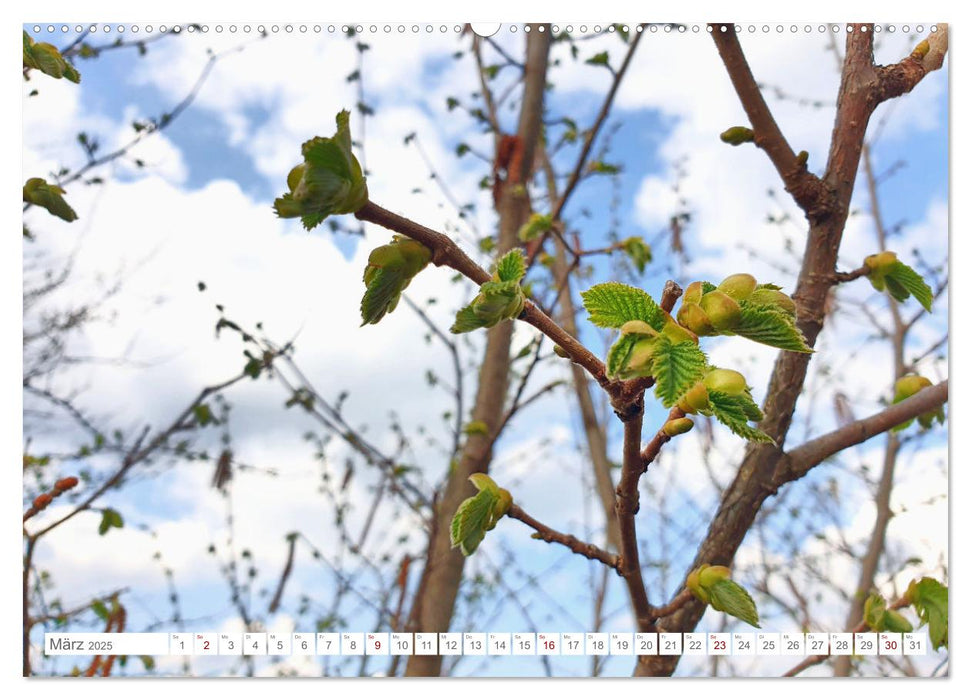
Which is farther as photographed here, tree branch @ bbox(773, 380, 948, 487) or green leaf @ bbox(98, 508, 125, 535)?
green leaf @ bbox(98, 508, 125, 535)

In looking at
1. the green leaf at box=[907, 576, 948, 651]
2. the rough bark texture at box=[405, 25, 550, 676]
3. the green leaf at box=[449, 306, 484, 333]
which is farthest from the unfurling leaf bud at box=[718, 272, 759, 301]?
the rough bark texture at box=[405, 25, 550, 676]

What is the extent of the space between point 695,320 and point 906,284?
0.38 meters

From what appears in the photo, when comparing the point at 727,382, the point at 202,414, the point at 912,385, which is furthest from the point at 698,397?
the point at 202,414

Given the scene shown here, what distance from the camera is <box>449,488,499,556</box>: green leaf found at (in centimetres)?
46

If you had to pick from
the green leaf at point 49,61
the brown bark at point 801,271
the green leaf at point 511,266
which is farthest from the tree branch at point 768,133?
the green leaf at point 49,61

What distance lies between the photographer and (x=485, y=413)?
1246mm

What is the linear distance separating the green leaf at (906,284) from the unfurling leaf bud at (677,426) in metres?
0.33

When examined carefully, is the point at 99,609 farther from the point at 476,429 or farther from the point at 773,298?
the point at 773,298

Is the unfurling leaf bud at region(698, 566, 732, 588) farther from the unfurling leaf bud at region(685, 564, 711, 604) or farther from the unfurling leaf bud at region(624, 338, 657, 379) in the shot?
the unfurling leaf bud at region(624, 338, 657, 379)

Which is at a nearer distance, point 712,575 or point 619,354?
point 619,354

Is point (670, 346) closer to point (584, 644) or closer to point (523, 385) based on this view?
point (584, 644)

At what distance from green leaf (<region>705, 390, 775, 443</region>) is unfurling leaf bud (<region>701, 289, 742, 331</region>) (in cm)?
3
